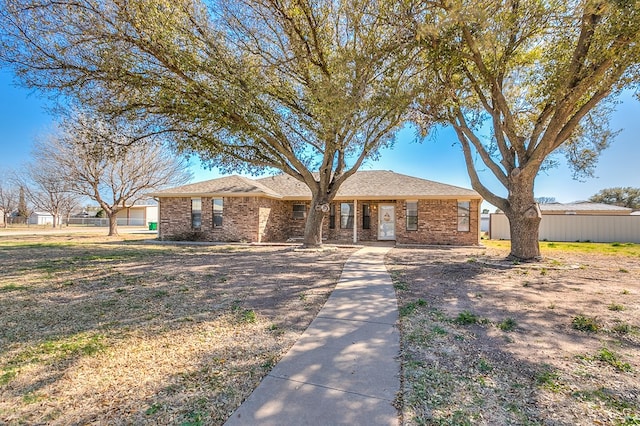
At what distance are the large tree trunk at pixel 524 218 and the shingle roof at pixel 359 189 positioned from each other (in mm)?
5457

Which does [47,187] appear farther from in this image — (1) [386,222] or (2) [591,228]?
(2) [591,228]

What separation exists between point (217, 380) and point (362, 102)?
7889 mm

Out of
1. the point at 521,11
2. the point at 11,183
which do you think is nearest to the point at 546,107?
the point at 521,11

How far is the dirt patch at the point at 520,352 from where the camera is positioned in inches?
91.5

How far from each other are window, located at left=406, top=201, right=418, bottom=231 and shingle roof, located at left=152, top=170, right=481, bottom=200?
596 millimetres

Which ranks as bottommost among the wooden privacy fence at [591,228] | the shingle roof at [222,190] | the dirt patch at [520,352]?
the dirt patch at [520,352]

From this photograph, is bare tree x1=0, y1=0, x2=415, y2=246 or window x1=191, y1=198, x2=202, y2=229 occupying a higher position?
bare tree x1=0, y1=0, x2=415, y2=246

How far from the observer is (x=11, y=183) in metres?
38.6

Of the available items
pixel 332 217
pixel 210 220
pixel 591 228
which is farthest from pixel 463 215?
pixel 210 220

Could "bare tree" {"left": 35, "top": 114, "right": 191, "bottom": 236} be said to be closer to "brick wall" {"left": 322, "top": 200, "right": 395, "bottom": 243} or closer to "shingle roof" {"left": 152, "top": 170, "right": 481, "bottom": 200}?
"shingle roof" {"left": 152, "top": 170, "right": 481, "bottom": 200}

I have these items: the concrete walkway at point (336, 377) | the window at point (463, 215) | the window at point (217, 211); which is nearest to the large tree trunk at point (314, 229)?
the window at point (217, 211)

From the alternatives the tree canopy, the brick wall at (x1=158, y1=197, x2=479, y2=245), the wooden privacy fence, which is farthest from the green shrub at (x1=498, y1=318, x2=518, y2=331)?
the wooden privacy fence

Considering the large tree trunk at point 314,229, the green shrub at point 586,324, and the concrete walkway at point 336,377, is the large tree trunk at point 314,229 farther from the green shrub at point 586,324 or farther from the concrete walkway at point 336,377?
the green shrub at point 586,324

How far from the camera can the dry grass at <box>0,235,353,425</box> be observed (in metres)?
2.35
